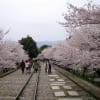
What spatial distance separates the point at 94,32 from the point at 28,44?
455ft

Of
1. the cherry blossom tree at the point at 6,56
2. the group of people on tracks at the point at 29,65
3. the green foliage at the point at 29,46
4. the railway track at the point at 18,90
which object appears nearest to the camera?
the railway track at the point at 18,90

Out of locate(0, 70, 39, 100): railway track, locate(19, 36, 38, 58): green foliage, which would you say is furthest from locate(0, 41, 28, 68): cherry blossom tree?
locate(19, 36, 38, 58): green foliage

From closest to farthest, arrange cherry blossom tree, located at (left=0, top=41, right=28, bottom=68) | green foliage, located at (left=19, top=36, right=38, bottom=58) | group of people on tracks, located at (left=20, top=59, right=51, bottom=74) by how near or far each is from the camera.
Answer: cherry blossom tree, located at (left=0, top=41, right=28, bottom=68)
group of people on tracks, located at (left=20, top=59, right=51, bottom=74)
green foliage, located at (left=19, top=36, right=38, bottom=58)

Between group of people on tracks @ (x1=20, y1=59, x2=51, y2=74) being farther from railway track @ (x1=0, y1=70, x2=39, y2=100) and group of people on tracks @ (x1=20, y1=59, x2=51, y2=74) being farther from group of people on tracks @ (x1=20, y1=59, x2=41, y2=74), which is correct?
railway track @ (x1=0, y1=70, x2=39, y2=100)

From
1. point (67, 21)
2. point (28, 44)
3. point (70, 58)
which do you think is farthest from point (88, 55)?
point (28, 44)

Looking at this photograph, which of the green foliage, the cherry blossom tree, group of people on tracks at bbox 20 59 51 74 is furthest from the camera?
the green foliage

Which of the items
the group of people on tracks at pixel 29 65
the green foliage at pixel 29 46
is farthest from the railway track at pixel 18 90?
the green foliage at pixel 29 46

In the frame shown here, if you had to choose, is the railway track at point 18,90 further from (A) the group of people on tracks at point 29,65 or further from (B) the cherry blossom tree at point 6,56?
(A) the group of people on tracks at point 29,65

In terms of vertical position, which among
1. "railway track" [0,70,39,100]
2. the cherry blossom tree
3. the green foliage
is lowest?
"railway track" [0,70,39,100]

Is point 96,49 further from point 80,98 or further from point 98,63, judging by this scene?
point 80,98

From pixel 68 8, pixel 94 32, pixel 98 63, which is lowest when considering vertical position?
pixel 98 63

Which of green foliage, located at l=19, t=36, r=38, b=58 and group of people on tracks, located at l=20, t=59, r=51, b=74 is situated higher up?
green foliage, located at l=19, t=36, r=38, b=58

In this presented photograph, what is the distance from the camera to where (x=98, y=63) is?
64.0 ft

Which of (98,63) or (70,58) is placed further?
(70,58)
